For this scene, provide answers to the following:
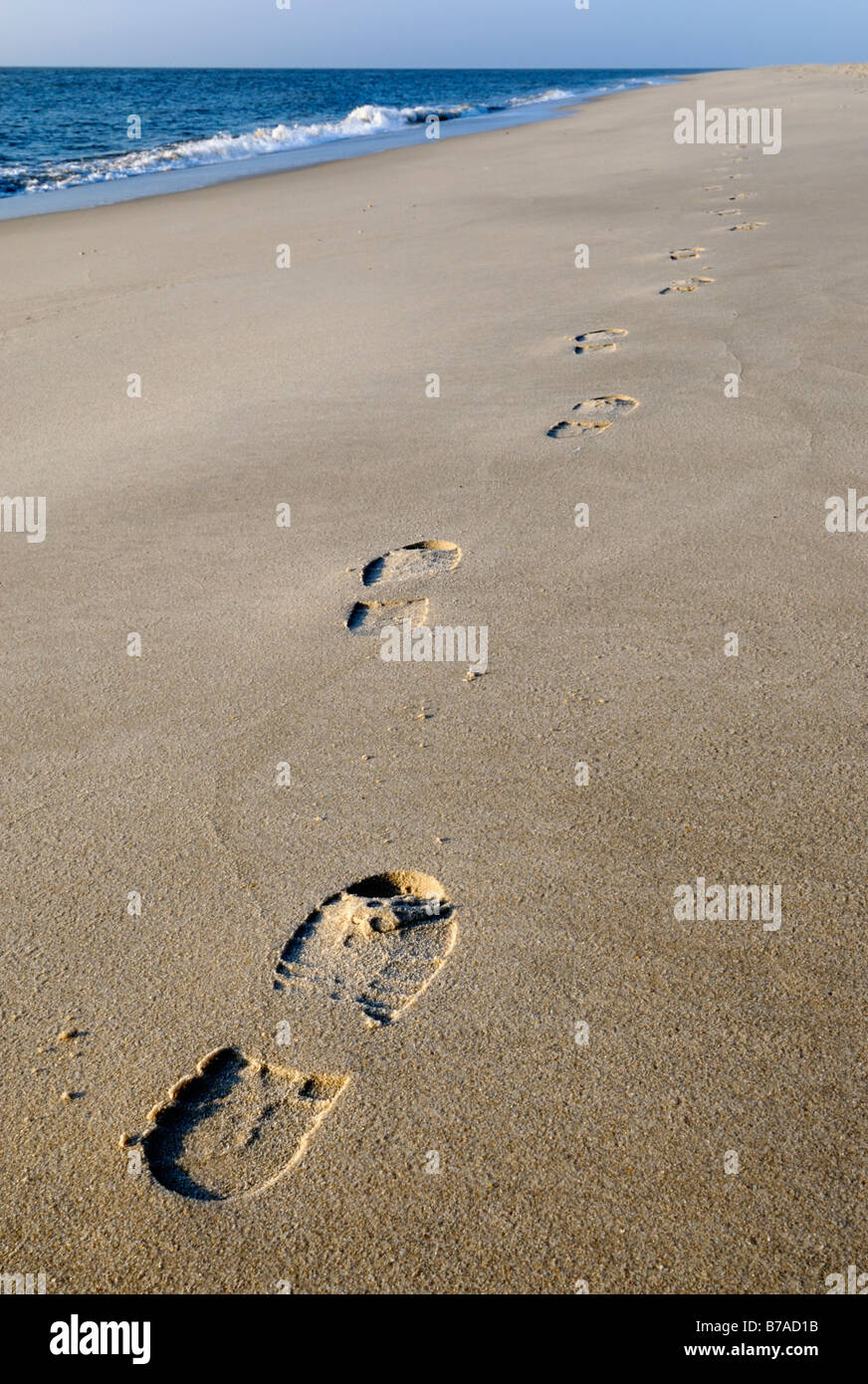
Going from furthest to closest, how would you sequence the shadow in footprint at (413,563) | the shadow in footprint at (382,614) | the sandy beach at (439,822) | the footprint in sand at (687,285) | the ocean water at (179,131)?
the ocean water at (179,131) → the footprint in sand at (687,285) → the shadow in footprint at (413,563) → the shadow in footprint at (382,614) → the sandy beach at (439,822)

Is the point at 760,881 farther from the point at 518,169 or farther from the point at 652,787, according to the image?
the point at 518,169

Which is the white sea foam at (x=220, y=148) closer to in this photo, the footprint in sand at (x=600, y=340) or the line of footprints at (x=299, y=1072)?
the footprint in sand at (x=600, y=340)

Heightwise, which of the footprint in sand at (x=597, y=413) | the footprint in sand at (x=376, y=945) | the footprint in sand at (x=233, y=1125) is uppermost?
the footprint in sand at (x=597, y=413)

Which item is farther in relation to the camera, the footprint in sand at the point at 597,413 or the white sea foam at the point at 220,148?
the white sea foam at the point at 220,148

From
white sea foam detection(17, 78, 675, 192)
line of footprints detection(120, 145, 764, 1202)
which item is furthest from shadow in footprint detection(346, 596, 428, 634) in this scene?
white sea foam detection(17, 78, 675, 192)

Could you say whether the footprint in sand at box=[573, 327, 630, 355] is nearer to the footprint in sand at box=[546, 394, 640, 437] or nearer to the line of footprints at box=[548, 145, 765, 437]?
the line of footprints at box=[548, 145, 765, 437]

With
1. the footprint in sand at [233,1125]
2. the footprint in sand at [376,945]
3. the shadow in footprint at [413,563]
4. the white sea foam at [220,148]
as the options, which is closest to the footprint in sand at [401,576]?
the shadow in footprint at [413,563]
